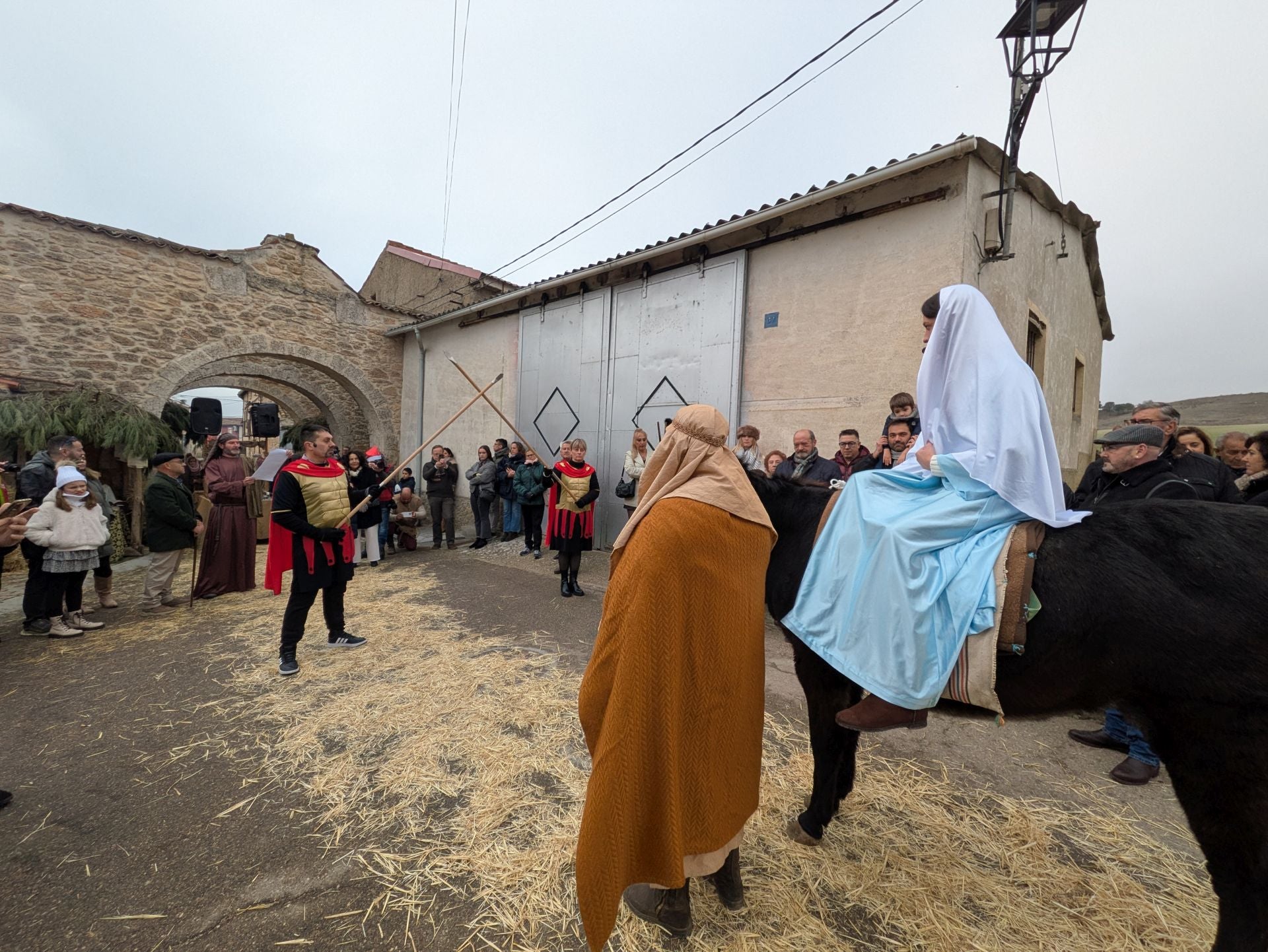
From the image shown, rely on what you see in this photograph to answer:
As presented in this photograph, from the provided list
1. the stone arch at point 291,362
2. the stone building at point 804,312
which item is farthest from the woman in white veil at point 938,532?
the stone arch at point 291,362

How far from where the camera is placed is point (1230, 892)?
1585 millimetres

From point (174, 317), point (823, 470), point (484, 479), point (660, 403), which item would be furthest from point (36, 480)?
point (823, 470)

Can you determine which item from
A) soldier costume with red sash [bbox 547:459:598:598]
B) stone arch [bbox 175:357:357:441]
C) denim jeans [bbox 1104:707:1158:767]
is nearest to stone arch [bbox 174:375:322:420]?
stone arch [bbox 175:357:357:441]

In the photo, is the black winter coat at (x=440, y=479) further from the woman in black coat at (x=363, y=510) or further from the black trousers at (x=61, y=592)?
the black trousers at (x=61, y=592)

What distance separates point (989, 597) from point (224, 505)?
25.1ft

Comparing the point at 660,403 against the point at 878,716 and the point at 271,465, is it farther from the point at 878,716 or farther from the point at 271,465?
the point at 878,716

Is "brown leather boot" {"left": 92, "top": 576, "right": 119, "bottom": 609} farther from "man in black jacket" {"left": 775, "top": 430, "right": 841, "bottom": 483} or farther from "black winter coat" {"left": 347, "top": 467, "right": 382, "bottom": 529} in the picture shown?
"man in black jacket" {"left": 775, "top": 430, "right": 841, "bottom": 483}

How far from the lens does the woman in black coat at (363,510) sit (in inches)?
278

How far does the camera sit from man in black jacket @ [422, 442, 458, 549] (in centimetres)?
922

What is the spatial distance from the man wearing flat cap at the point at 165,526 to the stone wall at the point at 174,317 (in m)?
5.43

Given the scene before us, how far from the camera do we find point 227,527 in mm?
6211

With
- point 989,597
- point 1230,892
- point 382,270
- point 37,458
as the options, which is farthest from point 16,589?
point 382,270

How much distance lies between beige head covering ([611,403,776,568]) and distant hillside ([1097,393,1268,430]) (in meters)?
34.0

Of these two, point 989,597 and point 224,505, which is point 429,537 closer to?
point 224,505
